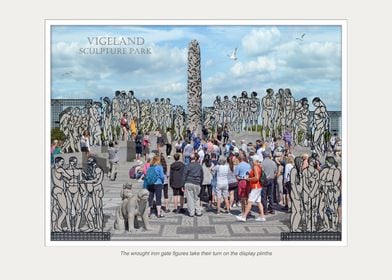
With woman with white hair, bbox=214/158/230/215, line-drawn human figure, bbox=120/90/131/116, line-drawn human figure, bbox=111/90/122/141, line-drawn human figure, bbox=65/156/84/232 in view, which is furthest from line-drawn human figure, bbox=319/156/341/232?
line-drawn human figure, bbox=111/90/122/141

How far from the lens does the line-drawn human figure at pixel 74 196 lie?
12.9 m

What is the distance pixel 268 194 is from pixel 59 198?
540cm

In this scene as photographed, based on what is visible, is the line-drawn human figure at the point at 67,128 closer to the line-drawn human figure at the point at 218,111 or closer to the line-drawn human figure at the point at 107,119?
the line-drawn human figure at the point at 107,119

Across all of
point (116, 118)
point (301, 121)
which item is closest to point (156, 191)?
point (301, 121)

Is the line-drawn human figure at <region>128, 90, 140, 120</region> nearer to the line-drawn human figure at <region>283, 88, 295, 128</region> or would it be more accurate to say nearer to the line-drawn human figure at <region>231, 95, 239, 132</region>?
the line-drawn human figure at <region>231, 95, 239, 132</region>

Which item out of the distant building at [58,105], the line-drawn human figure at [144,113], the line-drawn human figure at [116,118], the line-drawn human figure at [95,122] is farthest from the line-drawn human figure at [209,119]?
the distant building at [58,105]

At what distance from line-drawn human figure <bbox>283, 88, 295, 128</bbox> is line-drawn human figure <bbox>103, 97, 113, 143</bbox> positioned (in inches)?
241

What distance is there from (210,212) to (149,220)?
178cm

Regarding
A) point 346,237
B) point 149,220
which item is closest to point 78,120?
point 149,220

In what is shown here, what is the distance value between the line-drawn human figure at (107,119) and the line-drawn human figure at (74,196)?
5933 millimetres

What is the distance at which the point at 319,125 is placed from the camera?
15055 mm

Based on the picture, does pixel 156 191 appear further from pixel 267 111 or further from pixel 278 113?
pixel 267 111

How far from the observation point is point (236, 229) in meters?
13.1

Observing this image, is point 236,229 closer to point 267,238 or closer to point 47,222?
point 267,238
